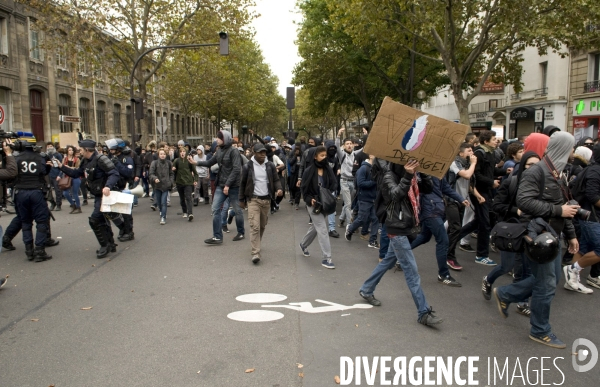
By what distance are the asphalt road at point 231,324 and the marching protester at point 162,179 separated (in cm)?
352

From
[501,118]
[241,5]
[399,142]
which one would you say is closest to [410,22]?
[241,5]

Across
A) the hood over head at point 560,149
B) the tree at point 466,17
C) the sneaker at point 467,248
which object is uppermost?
the tree at point 466,17

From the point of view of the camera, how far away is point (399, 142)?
4.51 m

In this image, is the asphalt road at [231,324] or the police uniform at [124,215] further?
the police uniform at [124,215]

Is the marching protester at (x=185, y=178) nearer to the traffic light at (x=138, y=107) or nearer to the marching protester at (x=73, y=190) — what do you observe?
the marching protester at (x=73, y=190)

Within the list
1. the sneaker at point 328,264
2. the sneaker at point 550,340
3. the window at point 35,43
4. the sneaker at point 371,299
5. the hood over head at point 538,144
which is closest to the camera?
the sneaker at point 550,340

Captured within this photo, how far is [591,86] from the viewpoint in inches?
1078

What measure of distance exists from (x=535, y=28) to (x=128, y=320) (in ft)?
51.3

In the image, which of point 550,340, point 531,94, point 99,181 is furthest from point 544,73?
point 550,340

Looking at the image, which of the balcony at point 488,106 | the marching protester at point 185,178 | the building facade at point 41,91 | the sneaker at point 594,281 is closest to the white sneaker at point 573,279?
the sneaker at point 594,281

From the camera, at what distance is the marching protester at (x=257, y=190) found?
7.21 m

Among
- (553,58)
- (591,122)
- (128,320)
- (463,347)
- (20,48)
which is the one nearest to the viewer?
(463,347)

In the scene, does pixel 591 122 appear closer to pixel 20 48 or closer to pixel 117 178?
pixel 117 178

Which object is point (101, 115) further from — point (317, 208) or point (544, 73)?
point (317, 208)
